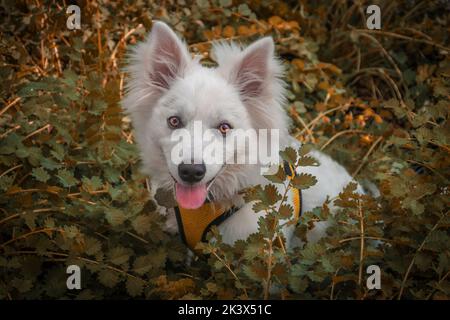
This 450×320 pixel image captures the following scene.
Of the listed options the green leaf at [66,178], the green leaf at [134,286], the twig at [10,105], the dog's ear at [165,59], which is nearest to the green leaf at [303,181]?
the green leaf at [134,286]

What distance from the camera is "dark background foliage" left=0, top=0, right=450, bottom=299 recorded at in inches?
89.1

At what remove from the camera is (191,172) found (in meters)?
2.39

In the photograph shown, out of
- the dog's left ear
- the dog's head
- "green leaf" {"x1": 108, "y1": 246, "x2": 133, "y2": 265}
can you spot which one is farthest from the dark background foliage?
the dog's left ear

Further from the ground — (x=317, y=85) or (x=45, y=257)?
(x=317, y=85)

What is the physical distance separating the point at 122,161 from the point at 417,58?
11.1 feet

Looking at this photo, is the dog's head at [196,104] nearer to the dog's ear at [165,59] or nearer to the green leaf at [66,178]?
the dog's ear at [165,59]

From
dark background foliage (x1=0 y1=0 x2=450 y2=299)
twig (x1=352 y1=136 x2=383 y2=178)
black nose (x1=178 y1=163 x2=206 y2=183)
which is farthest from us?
twig (x1=352 y1=136 x2=383 y2=178)

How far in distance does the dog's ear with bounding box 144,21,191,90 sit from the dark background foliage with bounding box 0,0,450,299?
376 mm

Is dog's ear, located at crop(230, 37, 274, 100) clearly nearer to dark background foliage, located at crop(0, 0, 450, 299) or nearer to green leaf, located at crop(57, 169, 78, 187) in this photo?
dark background foliage, located at crop(0, 0, 450, 299)

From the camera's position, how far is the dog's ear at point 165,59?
2.70 metres

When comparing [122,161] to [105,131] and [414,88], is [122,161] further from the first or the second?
[414,88]

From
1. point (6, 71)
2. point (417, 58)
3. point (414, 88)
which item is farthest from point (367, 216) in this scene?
point (417, 58)

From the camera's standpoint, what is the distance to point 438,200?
2283 millimetres

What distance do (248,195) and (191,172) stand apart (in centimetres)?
33
